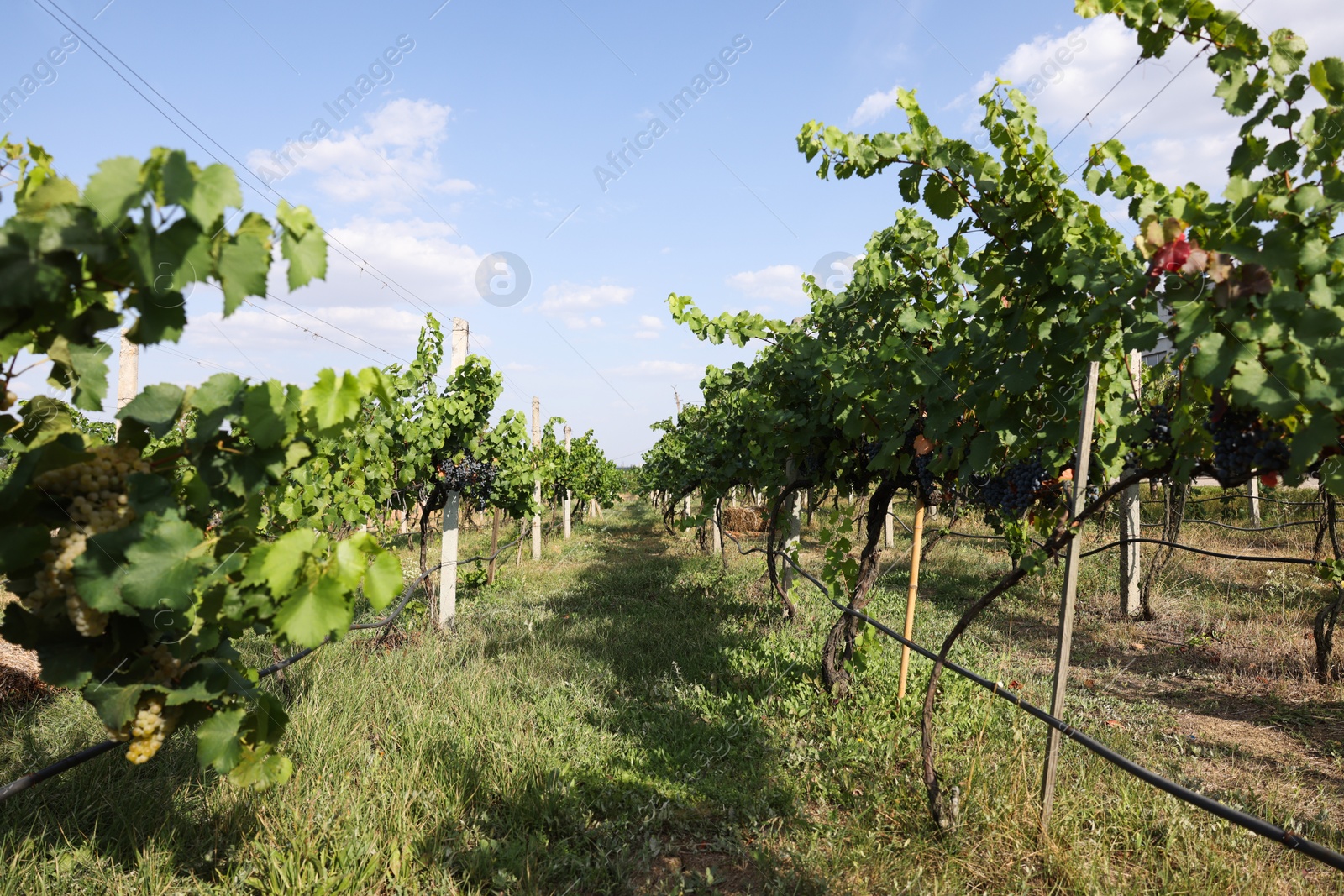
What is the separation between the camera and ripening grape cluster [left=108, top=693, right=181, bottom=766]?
150cm

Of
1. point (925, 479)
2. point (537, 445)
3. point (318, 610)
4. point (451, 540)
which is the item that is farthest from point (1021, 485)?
point (537, 445)

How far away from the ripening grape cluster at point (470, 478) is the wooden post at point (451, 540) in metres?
0.12

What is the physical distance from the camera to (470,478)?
6914 millimetres

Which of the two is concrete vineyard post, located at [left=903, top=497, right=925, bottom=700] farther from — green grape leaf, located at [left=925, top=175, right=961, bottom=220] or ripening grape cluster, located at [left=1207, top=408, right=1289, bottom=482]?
ripening grape cluster, located at [left=1207, top=408, right=1289, bottom=482]

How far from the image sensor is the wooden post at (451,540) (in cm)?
675

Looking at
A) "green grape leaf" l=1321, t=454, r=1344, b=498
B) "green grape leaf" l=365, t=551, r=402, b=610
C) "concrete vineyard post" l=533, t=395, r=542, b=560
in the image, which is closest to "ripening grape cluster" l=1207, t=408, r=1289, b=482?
"green grape leaf" l=1321, t=454, r=1344, b=498

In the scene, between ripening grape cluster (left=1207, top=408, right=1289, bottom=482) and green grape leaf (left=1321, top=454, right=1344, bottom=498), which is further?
ripening grape cluster (left=1207, top=408, right=1289, bottom=482)

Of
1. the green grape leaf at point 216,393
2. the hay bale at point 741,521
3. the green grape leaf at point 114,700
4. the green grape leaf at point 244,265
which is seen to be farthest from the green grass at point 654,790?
the hay bale at point 741,521

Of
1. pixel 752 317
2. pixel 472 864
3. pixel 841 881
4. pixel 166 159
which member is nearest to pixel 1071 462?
pixel 841 881

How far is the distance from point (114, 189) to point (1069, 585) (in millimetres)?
3028

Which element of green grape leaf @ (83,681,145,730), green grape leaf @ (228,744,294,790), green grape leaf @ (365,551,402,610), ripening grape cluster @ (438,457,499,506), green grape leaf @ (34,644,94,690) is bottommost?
green grape leaf @ (228,744,294,790)

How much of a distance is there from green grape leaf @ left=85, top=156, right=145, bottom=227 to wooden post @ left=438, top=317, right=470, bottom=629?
18.9 feet

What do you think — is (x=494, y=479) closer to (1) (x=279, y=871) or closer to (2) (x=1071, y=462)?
(1) (x=279, y=871)

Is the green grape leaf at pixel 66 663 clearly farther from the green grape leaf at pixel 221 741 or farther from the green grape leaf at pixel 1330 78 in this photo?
the green grape leaf at pixel 1330 78
